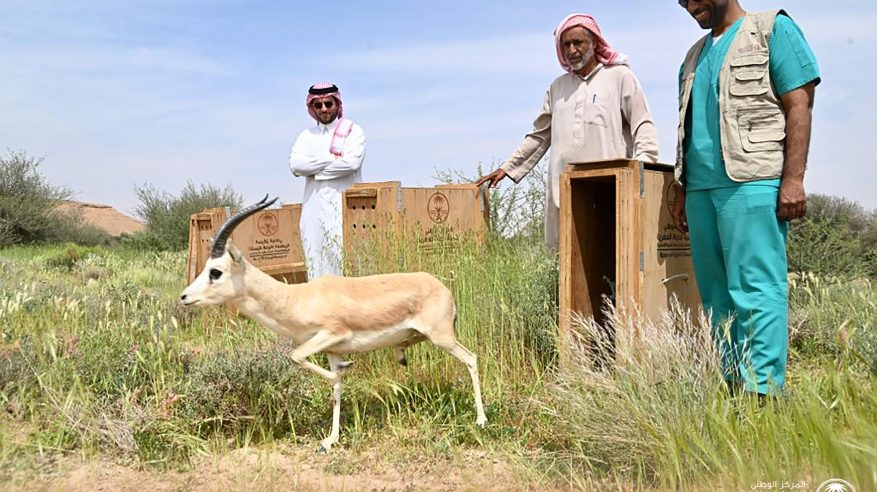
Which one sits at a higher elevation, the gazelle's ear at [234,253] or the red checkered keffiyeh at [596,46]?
the red checkered keffiyeh at [596,46]

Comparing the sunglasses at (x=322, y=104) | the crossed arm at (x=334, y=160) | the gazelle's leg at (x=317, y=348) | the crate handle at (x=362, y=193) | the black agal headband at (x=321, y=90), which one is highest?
the black agal headband at (x=321, y=90)

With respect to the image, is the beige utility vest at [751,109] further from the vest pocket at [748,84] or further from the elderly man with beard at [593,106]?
the elderly man with beard at [593,106]

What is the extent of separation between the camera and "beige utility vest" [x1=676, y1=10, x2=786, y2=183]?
381 cm

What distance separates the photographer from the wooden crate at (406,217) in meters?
5.63

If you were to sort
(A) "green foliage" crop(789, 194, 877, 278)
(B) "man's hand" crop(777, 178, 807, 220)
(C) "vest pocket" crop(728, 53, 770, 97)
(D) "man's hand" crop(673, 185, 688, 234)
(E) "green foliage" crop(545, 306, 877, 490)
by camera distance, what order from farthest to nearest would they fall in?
(A) "green foliage" crop(789, 194, 877, 278) → (D) "man's hand" crop(673, 185, 688, 234) → (C) "vest pocket" crop(728, 53, 770, 97) → (B) "man's hand" crop(777, 178, 807, 220) → (E) "green foliage" crop(545, 306, 877, 490)

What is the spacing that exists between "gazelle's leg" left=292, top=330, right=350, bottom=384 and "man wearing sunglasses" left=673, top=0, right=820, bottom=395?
2.04 meters

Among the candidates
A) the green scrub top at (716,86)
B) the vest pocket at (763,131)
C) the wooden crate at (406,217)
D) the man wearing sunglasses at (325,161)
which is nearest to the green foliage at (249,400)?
the wooden crate at (406,217)

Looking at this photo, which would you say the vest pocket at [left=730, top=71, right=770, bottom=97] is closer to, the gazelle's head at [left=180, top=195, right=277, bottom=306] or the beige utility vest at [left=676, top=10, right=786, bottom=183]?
the beige utility vest at [left=676, top=10, right=786, bottom=183]

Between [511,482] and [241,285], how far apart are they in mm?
1818

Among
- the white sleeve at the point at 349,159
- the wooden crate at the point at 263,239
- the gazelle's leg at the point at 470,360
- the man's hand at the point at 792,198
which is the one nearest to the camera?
the man's hand at the point at 792,198

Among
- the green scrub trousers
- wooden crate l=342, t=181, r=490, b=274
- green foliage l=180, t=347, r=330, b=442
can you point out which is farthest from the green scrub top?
green foliage l=180, t=347, r=330, b=442

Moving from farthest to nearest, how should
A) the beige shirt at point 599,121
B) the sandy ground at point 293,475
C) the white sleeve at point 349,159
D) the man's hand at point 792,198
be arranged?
the white sleeve at point 349,159
the beige shirt at point 599,121
the man's hand at point 792,198
the sandy ground at point 293,475

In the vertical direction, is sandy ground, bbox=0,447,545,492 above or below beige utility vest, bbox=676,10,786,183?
below

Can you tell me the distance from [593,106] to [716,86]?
1.26 meters
